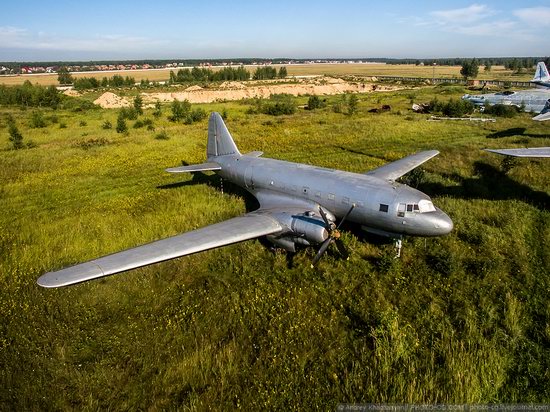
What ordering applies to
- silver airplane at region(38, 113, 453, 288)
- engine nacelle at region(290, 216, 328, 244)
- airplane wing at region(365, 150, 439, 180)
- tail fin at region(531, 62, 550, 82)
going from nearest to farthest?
1. silver airplane at region(38, 113, 453, 288)
2. engine nacelle at region(290, 216, 328, 244)
3. airplane wing at region(365, 150, 439, 180)
4. tail fin at region(531, 62, 550, 82)

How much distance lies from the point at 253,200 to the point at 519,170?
68.8 ft

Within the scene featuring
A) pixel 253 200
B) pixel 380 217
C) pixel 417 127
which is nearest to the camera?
pixel 380 217

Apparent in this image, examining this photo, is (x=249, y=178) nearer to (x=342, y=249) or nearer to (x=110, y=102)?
(x=342, y=249)

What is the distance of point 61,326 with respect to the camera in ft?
39.0

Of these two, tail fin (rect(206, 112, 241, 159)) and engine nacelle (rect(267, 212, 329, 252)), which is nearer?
engine nacelle (rect(267, 212, 329, 252))

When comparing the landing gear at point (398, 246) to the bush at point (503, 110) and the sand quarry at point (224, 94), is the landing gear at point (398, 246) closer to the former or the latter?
the bush at point (503, 110)

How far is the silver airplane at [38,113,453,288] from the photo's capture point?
12.1 metres

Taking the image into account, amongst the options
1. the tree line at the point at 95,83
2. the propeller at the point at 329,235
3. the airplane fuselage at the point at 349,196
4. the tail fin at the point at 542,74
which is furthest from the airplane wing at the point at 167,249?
the tree line at the point at 95,83

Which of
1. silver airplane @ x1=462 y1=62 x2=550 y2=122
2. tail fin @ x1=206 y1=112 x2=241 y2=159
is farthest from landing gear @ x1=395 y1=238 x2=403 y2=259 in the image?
silver airplane @ x1=462 y1=62 x2=550 y2=122

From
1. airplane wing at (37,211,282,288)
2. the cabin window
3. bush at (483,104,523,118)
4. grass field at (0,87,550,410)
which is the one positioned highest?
bush at (483,104,523,118)

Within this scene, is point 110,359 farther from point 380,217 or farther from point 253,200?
point 253,200

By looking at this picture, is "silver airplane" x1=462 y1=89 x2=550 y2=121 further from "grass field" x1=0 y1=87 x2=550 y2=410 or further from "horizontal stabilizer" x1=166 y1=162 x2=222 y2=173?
"horizontal stabilizer" x1=166 y1=162 x2=222 y2=173

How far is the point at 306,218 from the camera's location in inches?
578

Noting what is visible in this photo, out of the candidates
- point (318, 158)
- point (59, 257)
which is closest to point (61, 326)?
point (59, 257)
